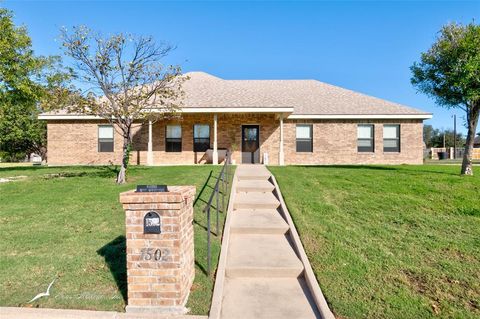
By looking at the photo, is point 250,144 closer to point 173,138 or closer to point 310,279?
point 173,138

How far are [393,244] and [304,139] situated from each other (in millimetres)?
13273

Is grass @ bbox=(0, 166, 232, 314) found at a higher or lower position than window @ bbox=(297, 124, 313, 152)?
lower

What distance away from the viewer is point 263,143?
17.9 metres

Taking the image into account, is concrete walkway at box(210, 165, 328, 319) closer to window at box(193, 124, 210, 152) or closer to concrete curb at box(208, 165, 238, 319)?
concrete curb at box(208, 165, 238, 319)

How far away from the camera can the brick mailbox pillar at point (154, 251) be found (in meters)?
3.44

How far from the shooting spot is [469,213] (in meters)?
6.72

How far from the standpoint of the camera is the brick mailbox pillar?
3443 mm

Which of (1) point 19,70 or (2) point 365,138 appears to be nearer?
(1) point 19,70

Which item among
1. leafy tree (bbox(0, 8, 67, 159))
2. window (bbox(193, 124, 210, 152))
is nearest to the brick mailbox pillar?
leafy tree (bbox(0, 8, 67, 159))

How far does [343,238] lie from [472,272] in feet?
6.01

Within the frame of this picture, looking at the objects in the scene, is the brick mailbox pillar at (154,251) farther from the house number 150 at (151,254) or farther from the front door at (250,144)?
the front door at (250,144)

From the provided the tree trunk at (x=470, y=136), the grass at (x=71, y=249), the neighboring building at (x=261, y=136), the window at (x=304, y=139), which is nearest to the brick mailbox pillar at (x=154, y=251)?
the grass at (x=71, y=249)

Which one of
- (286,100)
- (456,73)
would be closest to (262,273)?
(456,73)

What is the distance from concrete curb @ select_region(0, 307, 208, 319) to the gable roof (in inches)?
480
